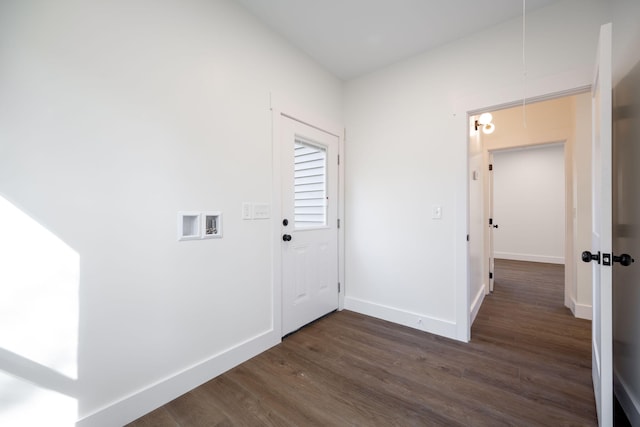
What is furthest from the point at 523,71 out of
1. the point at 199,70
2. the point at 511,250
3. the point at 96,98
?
the point at 511,250

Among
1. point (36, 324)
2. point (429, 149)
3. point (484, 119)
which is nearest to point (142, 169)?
point (36, 324)

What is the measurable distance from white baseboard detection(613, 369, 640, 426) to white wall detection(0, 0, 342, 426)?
2.32 metres

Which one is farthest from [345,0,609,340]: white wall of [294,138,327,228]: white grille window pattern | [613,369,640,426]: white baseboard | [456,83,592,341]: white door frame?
[613,369,640,426]: white baseboard

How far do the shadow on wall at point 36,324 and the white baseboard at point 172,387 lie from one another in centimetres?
15

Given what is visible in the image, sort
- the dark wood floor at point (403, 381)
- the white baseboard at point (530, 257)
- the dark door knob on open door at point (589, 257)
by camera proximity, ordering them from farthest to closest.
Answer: the white baseboard at point (530, 257)
the dark wood floor at point (403, 381)
the dark door knob on open door at point (589, 257)

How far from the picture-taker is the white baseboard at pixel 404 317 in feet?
8.14

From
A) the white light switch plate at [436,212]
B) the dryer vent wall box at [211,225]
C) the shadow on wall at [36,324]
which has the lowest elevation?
the shadow on wall at [36,324]

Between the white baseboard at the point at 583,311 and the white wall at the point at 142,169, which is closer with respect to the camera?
the white wall at the point at 142,169

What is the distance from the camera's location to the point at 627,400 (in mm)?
1504

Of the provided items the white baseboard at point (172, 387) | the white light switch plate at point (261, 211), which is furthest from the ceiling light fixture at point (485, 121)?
the white baseboard at point (172, 387)

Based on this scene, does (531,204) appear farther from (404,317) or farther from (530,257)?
(404,317)

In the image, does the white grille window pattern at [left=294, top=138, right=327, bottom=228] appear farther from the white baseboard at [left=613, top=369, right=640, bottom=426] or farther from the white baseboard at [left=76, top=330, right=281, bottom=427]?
the white baseboard at [left=613, top=369, right=640, bottom=426]

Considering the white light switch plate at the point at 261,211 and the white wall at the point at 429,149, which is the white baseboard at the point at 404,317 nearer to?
the white wall at the point at 429,149

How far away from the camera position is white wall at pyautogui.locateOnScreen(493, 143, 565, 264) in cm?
590
